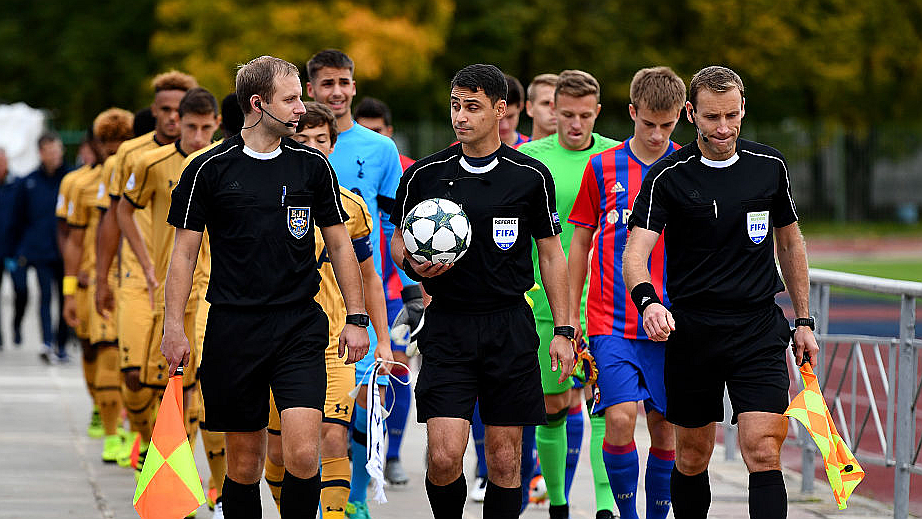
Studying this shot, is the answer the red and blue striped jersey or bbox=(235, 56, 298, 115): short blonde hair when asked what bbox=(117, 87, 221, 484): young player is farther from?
the red and blue striped jersey

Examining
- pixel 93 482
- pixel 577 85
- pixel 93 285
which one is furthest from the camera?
pixel 93 285

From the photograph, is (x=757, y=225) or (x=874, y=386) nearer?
(x=757, y=225)

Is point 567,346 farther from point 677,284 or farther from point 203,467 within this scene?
point 203,467

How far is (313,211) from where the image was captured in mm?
6000

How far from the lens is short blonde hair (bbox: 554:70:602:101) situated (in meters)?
7.60

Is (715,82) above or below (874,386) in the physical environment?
above

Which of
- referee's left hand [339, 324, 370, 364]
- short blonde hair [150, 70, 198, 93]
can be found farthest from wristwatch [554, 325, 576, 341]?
short blonde hair [150, 70, 198, 93]

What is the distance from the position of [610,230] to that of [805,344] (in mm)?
1336

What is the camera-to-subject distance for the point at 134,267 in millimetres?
8766

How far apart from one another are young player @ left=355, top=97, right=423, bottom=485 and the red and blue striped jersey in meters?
0.93

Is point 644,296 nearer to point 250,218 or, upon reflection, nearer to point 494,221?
point 494,221

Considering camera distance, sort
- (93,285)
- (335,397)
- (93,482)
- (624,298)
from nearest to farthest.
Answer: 1. (335,397)
2. (624,298)
3. (93,482)
4. (93,285)

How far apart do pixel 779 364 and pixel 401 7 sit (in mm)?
28456

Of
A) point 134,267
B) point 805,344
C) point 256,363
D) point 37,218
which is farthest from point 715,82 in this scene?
point 37,218
